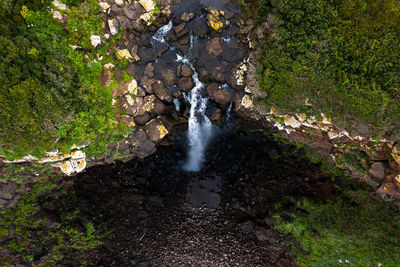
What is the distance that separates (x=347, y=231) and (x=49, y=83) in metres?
22.3

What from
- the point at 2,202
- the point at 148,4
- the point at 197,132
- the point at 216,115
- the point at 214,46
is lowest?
the point at 2,202

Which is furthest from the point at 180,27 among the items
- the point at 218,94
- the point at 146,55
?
the point at 218,94

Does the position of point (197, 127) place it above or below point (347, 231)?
above

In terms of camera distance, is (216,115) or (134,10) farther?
(216,115)

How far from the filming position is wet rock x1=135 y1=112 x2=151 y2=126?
16906 millimetres

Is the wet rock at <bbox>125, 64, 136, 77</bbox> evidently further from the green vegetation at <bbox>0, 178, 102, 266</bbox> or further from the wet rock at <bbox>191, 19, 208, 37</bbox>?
the green vegetation at <bbox>0, 178, 102, 266</bbox>

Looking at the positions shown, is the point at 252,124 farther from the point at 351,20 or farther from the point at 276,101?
the point at 351,20

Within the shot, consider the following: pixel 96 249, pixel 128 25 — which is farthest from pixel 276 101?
pixel 96 249

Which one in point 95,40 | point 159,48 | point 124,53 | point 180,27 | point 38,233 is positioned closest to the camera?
point 95,40

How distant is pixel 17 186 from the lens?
1552 cm

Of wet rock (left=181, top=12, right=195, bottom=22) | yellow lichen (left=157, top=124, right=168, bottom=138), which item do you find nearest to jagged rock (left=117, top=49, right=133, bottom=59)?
wet rock (left=181, top=12, right=195, bottom=22)

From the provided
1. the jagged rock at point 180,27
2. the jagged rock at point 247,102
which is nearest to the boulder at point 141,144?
the jagged rock at point 247,102

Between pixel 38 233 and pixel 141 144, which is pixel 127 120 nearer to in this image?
pixel 141 144

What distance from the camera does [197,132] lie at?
1841cm
